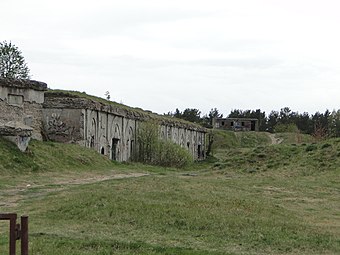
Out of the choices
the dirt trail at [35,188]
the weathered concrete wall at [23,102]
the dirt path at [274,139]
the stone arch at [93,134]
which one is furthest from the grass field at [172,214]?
the dirt path at [274,139]

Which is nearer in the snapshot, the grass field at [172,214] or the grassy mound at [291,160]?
the grass field at [172,214]

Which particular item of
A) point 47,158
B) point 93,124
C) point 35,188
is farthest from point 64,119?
point 35,188

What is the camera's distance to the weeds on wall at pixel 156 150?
3397cm

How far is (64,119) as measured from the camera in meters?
26.8

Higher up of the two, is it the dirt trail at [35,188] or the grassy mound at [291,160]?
the grassy mound at [291,160]

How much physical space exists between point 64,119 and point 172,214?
697 inches

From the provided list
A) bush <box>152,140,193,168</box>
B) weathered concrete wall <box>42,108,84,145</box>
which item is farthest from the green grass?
weathered concrete wall <box>42,108,84,145</box>

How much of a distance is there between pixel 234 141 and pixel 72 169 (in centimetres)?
4712

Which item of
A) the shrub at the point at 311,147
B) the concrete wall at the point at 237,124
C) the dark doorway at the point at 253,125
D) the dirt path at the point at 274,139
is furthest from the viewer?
the dark doorway at the point at 253,125

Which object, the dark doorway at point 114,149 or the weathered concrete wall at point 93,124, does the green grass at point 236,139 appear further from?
the dark doorway at point 114,149

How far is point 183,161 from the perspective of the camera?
34250 millimetres

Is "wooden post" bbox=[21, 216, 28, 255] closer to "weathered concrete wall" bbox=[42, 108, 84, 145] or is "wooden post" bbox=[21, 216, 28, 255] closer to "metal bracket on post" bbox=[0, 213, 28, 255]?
"metal bracket on post" bbox=[0, 213, 28, 255]

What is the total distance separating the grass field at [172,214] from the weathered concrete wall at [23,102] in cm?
389

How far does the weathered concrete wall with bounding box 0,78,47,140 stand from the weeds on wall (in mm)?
9681
